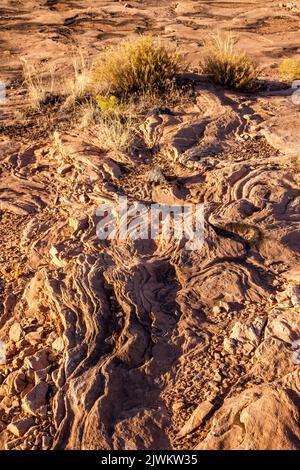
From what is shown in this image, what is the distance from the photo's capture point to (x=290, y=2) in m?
12.0

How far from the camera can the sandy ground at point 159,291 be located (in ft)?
9.72

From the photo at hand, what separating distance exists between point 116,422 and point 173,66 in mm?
5286

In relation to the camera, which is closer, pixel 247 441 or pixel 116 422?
pixel 247 441

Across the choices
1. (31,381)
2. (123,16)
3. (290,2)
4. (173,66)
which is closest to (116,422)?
(31,381)

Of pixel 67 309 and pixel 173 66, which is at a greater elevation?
pixel 173 66

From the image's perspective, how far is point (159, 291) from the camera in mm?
3812

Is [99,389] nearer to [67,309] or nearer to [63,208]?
[67,309]
